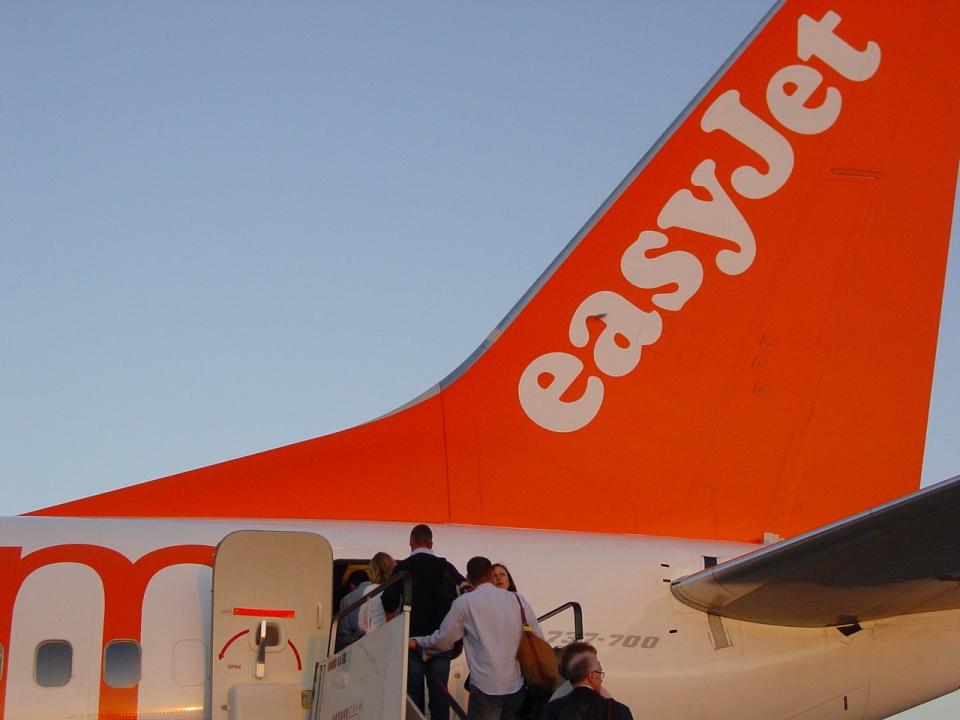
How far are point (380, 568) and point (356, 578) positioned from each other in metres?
0.85

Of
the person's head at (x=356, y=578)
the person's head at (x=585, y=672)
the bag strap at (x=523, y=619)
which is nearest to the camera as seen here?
the person's head at (x=585, y=672)

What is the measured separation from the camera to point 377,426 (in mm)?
9867

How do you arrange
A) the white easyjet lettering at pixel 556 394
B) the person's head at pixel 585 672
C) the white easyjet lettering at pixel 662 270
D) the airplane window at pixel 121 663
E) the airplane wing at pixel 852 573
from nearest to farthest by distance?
1. the person's head at pixel 585 672
2. the airplane wing at pixel 852 573
3. the airplane window at pixel 121 663
4. the white easyjet lettering at pixel 556 394
5. the white easyjet lettering at pixel 662 270

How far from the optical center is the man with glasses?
584cm

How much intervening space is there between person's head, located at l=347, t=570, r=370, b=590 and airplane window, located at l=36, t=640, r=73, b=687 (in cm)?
182

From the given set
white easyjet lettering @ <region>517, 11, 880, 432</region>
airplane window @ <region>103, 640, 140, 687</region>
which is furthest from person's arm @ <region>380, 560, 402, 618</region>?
white easyjet lettering @ <region>517, 11, 880, 432</region>

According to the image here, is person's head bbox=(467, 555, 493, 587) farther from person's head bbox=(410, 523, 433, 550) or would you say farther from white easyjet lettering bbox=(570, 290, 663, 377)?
white easyjet lettering bbox=(570, 290, 663, 377)

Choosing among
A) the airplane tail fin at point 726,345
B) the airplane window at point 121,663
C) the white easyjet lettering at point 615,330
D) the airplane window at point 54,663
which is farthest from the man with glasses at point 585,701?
the white easyjet lettering at point 615,330

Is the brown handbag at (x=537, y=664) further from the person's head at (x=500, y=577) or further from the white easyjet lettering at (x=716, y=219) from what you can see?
the white easyjet lettering at (x=716, y=219)

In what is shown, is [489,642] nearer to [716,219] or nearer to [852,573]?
[852,573]

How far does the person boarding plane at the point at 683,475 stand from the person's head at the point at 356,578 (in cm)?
14

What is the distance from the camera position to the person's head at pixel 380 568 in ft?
25.3

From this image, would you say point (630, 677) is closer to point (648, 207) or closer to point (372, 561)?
point (372, 561)

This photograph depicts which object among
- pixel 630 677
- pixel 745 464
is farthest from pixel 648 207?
pixel 630 677
